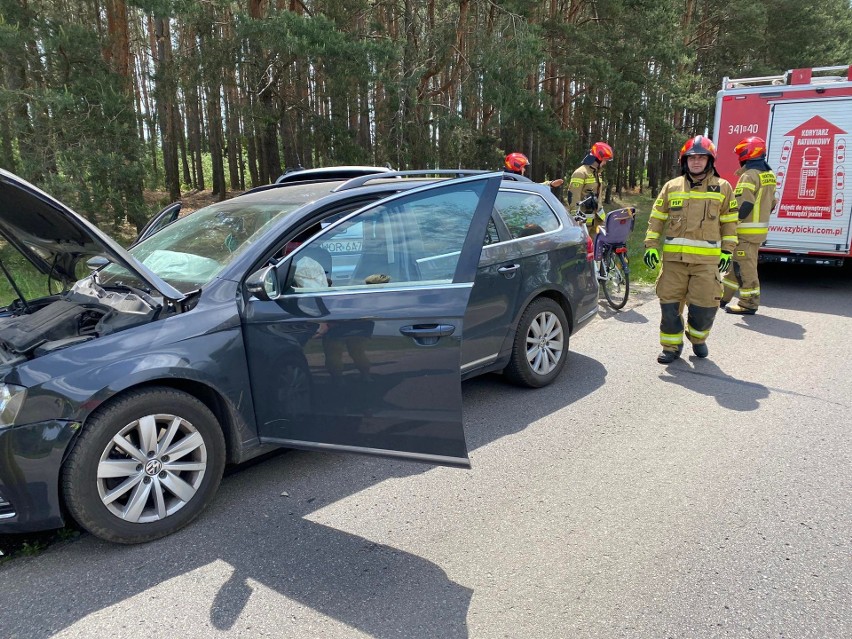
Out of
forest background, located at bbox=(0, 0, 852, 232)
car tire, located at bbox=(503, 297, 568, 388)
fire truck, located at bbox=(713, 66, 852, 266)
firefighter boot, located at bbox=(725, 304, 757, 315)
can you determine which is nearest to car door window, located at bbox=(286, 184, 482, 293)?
car tire, located at bbox=(503, 297, 568, 388)

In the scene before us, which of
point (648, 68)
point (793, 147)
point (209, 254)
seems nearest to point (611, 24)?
point (648, 68)

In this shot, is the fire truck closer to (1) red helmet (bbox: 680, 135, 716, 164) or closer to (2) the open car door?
(1) red helmet (bbox: 680, 135, 716, 164)

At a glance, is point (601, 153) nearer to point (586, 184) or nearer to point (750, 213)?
point (586, 184)

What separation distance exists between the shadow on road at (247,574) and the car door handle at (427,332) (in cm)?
97

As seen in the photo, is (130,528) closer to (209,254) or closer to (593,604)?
(209,254)

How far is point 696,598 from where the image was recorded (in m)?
2.76

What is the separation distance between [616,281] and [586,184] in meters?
1.51

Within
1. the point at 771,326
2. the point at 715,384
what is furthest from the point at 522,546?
the point at 771,326

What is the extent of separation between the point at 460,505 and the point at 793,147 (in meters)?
8.41

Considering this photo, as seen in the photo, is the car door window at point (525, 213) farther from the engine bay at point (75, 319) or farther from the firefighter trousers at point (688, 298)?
the engine bay at point (75, 319)

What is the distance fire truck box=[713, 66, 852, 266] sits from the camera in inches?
349

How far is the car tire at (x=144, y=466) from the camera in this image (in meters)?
2.91

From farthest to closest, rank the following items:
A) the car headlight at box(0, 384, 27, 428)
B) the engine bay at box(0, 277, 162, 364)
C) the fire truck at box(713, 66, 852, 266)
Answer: the fire truck at box(713, 66, 852, 266)
the engine bay at box(0, 277, 162, 364)
the car headlight at box(0, 384, 27, 428)

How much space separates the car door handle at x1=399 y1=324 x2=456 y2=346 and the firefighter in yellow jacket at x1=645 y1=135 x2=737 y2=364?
3.40 m
